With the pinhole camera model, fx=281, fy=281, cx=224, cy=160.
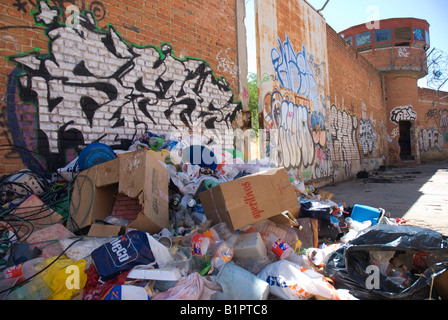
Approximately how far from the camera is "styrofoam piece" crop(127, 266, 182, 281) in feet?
6.64

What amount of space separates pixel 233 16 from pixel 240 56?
861mm

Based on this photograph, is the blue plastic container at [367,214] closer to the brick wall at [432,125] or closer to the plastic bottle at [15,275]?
the plastic bottle at [15,275]

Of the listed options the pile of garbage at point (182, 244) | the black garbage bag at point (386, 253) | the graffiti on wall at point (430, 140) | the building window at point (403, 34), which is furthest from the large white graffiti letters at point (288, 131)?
the graffiti on wall at point (430, 140)

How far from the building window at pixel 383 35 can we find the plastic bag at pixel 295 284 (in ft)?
64.7

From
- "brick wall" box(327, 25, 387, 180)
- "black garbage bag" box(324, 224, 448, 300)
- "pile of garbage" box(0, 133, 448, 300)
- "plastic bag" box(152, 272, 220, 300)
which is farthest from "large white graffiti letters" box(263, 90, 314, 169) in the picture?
"plastic bag" box(152, 272, 220, 300)

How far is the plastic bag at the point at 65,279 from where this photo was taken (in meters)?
1.92

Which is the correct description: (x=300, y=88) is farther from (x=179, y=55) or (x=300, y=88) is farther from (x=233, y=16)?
(x=179, y=55)

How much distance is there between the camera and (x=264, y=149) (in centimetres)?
674

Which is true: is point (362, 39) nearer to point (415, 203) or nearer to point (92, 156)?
point (415, 203)

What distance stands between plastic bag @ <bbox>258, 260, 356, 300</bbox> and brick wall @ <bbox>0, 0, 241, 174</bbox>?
278 centimetres

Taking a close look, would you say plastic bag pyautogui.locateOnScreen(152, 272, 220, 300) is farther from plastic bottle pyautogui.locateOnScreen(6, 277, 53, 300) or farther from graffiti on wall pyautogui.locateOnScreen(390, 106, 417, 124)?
graffiti on wall pyautogui.locateOnScreen(390, 106, 417, 124)

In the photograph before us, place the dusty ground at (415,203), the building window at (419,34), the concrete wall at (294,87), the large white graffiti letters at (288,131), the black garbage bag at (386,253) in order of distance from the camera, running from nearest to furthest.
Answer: the black garbage bag at (386,253), the dusty ground at (415,203), the concrete wall at (294,87), the large white graffiti letters at (288,131), the building window at (419,34)

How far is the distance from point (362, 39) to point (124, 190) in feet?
65.9

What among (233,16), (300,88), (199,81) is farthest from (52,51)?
(300,88)
